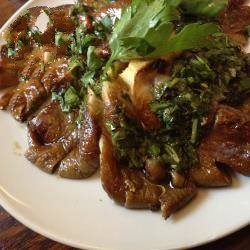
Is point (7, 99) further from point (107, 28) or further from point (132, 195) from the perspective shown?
point (132, 195)

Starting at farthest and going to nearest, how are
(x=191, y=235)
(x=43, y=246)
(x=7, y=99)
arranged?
(x=7, y=99) < (x=43, y=246) < (x=191, y=235)

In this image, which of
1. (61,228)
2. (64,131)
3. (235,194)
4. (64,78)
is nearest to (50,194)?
(61,228)

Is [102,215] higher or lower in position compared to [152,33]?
lower

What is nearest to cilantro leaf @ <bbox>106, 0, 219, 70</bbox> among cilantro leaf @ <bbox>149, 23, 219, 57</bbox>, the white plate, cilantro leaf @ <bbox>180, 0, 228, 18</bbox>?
cilantro leaf @ <bbox>149, 23, 219, 57</bbox>

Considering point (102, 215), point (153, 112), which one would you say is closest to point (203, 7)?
point (153, 112)

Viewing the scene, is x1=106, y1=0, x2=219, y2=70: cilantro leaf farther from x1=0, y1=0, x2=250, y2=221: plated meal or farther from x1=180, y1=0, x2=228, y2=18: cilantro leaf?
x1=180, y1=0, x2=228, y2=18: cilantro leaf

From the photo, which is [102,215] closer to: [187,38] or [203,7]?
[187,38]

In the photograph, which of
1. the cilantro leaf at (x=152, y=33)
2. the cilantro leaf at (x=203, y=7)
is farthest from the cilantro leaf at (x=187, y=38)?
the cilantro leaf at (x=203, y=7)
